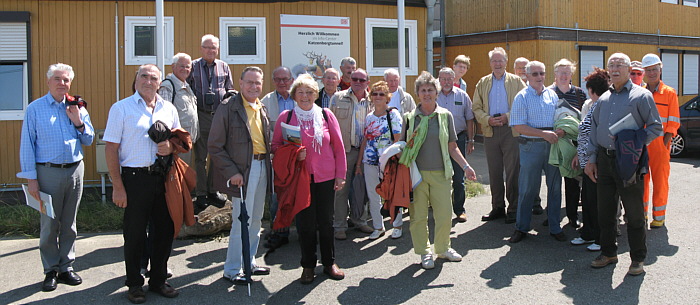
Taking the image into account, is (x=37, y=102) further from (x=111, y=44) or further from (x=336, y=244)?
(x=111, y=44)

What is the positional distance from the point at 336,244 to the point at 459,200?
71.9 inches

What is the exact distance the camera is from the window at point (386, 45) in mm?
10664

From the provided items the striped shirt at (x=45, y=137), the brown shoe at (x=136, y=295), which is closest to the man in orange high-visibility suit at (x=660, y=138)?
the brown shoe at (x=136, y=295)

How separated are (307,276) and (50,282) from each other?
2154 mm

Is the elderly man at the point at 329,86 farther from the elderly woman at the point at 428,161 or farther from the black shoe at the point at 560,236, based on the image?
the black shoe at the point at 560,236

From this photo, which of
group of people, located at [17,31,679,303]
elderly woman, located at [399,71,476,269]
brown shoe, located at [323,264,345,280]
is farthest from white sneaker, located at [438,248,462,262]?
brown shoe, located at [323,264,345,280]

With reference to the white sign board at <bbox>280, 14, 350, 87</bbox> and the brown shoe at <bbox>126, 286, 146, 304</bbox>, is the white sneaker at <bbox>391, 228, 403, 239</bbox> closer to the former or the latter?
the brown shoe at <bbox>126, 286, 146, 304</bbox>

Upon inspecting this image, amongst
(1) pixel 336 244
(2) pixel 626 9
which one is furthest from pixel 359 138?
(2) pixel 626 9

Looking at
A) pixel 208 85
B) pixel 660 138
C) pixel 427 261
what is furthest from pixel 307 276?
pixel 660 138

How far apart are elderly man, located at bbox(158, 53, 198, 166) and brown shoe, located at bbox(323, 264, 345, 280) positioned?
7.33 ft

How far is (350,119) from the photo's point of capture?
260 inches

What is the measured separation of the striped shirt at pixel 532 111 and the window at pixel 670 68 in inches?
593

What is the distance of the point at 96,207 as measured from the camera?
26.7ft

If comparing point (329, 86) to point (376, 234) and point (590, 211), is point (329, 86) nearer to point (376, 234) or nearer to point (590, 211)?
point (376, 234)
